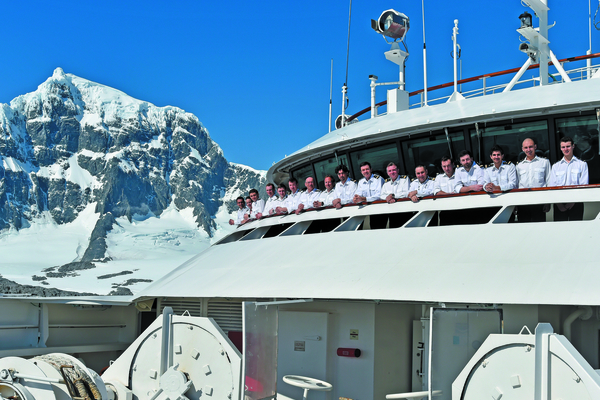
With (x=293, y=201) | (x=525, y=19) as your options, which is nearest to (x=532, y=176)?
(x=293, y=201)

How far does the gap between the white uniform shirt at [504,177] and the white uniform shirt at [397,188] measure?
4.83 ft

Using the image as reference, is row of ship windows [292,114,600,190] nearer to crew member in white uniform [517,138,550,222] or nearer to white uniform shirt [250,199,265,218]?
crew member in white uniform [517,138,550,222]

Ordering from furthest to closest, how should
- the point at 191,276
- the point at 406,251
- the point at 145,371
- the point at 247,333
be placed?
1. the point at 191,276
2. the point at 145,371
3. the point at 406,251
4. the point at 247,333

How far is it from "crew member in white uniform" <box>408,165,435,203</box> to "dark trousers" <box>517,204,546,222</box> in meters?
1.34

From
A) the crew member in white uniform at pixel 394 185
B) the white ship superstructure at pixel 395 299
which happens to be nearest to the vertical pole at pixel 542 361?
the white ship superstructure at pixel 395 299

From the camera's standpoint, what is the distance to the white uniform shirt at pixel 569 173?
7.67 meters

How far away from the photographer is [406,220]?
9.20 m

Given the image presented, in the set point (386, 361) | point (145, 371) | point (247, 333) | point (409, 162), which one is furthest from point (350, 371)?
point (409, 162)

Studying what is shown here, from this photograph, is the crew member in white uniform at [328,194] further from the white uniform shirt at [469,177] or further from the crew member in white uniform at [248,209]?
the crew member in white uniform at [248,209]

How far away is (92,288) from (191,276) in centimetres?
12903

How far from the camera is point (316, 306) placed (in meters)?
8.71

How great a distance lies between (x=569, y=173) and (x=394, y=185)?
108 inches

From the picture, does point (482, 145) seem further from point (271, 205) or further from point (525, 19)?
point (271, 205)

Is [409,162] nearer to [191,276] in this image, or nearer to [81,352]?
[191,276]
